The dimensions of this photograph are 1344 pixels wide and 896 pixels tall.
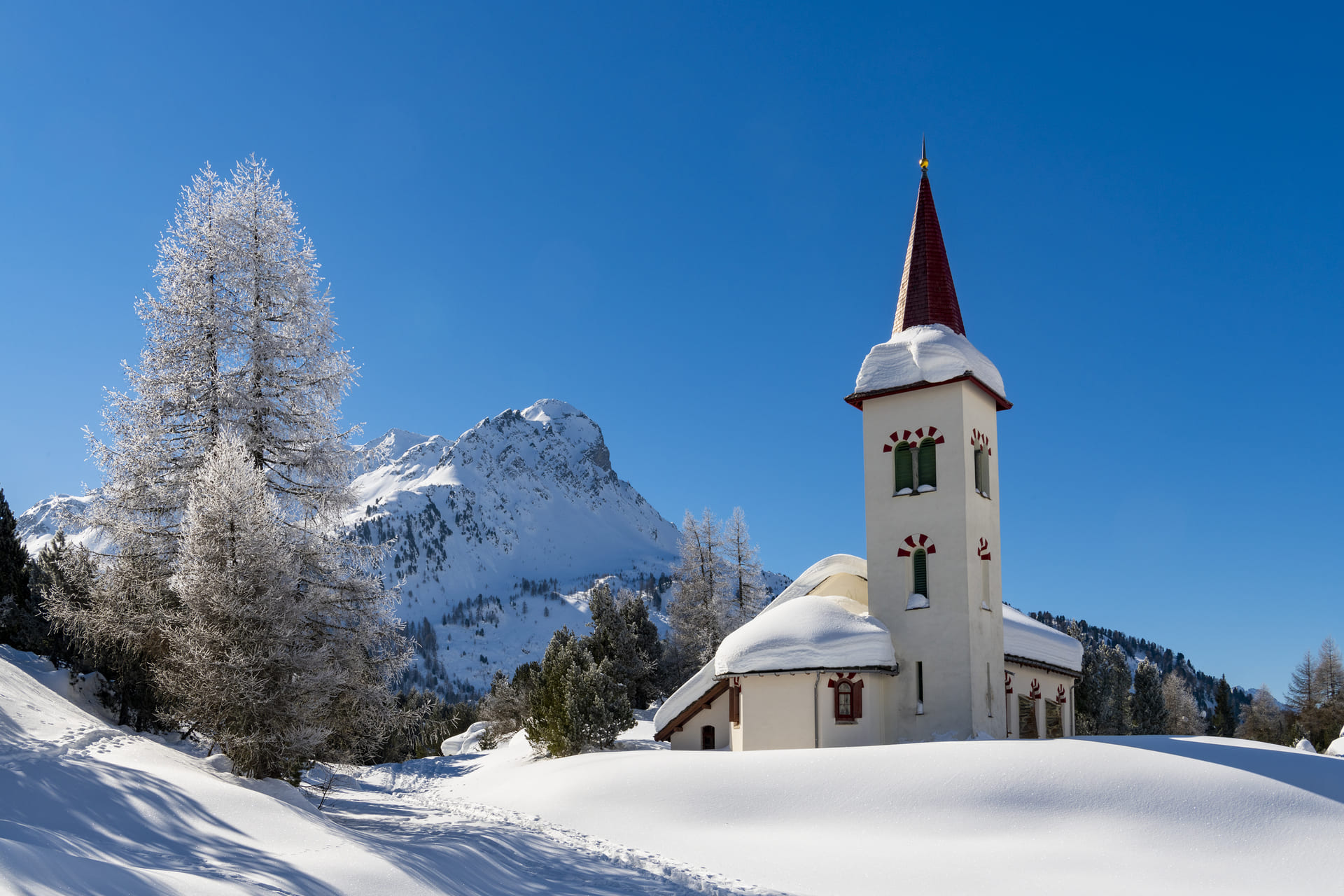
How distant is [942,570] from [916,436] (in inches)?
157

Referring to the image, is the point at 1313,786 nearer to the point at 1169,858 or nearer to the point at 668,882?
the point at 1169,858

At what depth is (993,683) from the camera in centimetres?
2778

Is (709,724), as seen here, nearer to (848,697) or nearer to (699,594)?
(848,697)

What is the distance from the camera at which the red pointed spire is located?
30219 mm

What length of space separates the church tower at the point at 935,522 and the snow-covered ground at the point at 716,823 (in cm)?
595

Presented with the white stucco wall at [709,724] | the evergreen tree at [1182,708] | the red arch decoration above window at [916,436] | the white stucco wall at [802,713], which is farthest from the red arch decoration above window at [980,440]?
the evergreen tree at [1182,708]

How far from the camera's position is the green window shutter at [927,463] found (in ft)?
92.6

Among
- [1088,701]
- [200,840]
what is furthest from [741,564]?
[200,840]

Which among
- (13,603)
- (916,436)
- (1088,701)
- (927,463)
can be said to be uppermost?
(916,436)

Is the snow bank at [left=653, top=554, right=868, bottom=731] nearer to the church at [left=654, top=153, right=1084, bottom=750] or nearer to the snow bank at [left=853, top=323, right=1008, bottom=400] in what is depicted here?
the church at [left=654, top=153, right=1084, bottom=750]

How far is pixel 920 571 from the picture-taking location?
2802cm

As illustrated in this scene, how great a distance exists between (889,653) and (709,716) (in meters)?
9.61

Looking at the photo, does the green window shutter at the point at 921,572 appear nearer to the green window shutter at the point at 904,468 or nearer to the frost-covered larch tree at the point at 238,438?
the green window shutter at the point at 904,468

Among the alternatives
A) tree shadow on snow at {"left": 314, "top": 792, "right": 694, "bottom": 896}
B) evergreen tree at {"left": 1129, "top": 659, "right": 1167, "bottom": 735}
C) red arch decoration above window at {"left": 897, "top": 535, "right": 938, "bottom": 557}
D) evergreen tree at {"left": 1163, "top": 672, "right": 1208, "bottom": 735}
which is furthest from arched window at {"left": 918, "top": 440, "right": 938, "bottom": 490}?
evergreen tree at {"left": 1163, "top": 672, "right": 1208, "bottom": 735}
